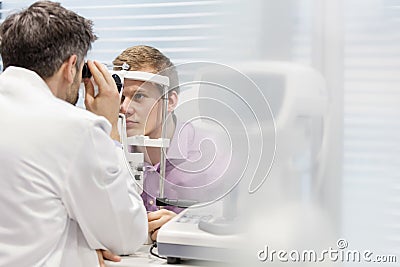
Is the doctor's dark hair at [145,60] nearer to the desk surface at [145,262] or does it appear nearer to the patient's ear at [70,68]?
the patient's ear at [70,68]

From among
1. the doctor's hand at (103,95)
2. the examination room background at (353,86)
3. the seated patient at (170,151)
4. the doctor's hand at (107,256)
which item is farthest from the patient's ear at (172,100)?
the doctor's hand at (107,256)

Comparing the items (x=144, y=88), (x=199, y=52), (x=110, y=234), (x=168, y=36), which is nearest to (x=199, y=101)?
(x=199, y=52)

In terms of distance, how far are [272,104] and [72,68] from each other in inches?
17.2

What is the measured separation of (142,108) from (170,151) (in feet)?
0.46

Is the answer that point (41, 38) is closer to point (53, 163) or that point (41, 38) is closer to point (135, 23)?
point (53, 163)

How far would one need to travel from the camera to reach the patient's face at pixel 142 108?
1144 mm

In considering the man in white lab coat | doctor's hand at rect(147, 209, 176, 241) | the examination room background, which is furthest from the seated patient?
the examination room background

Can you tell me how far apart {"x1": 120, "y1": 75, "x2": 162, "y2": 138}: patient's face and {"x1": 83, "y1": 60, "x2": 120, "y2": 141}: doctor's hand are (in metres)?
0.05

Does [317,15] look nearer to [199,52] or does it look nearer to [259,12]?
[259,12]

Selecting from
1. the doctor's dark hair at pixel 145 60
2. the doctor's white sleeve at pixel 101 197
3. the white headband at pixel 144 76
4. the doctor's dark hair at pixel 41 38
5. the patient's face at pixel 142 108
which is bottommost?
the doctor's white sleeve at pixel 101 197

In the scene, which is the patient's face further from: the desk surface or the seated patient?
the desk surface

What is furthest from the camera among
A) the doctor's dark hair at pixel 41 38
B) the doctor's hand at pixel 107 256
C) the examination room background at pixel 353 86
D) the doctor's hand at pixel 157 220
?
the doctor's hand at pixel 157 220

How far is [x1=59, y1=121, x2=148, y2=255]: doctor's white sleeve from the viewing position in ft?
3.02

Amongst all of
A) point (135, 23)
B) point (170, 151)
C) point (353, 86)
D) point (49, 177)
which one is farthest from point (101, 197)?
point (135, 23)
